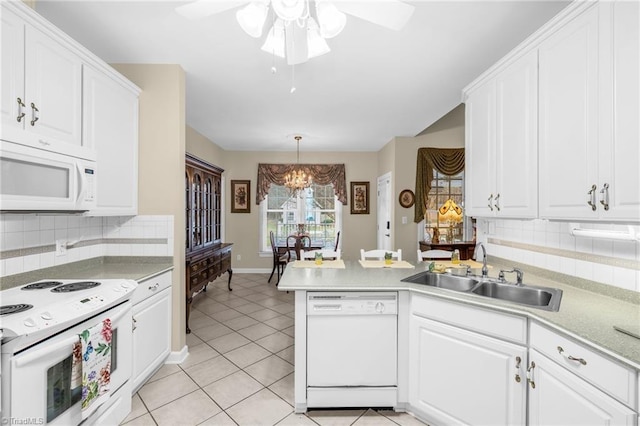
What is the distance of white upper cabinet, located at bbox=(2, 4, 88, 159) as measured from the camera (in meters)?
1.46

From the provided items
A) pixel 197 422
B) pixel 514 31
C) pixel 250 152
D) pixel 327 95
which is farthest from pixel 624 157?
pixel 250 152

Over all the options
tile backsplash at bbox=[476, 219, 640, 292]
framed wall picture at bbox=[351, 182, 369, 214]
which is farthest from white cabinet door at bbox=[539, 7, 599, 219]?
framed wall picture at bbox=[351, 182, 369, 214]

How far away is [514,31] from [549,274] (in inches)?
68.3

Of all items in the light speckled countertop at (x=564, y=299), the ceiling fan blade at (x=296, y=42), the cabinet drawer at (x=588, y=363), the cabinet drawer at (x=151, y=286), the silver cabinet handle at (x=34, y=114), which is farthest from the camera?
the cabinet drawer at (x=151, y=286)

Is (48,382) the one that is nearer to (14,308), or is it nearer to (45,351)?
(45,351)

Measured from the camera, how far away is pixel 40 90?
1646 mm

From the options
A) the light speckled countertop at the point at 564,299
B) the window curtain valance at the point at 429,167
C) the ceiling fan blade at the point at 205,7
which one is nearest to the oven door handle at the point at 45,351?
the light speckled countertop at the point at 564,299

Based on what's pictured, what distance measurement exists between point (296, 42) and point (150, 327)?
7.29 feet

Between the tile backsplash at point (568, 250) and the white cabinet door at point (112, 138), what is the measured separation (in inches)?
126

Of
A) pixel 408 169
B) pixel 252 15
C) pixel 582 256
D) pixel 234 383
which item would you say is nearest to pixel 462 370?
pixel 582 256

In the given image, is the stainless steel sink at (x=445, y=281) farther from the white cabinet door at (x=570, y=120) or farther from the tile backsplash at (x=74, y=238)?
the tile backsplash at (x=74, y=238)

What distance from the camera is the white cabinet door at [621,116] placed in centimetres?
121

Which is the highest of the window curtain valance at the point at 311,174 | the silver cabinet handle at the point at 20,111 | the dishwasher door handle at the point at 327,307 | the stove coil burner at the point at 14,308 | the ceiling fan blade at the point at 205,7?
the ceiling fan blade at the point at 205,7

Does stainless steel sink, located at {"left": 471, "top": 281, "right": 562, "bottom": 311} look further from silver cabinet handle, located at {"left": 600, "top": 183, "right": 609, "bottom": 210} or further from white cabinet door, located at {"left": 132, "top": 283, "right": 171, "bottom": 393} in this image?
white cabinet door, located at {"left": 132, "top": 283, "right": 171, "bottom": 393}
